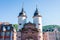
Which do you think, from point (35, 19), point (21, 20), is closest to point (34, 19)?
point (35, 19)

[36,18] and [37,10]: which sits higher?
[37,10]

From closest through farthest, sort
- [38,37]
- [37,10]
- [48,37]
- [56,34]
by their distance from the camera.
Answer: [38,37] < [37,10] < [48,37] < [56,34]

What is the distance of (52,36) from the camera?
47.3 m

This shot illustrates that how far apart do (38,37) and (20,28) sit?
6090mm

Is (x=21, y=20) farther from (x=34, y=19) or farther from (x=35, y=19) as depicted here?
A: (x=35, y=19)

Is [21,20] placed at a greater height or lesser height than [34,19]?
lesser

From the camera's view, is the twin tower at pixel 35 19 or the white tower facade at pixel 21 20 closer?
the twin tower at pixel 35 19

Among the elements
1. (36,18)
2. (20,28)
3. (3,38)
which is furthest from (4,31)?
(36,18)

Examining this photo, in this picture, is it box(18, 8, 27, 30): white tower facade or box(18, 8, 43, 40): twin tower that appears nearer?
box(18, 8, 43, 40): twin tower

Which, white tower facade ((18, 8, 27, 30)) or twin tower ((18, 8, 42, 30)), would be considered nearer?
twin tower ((18, 8, 42, 30))

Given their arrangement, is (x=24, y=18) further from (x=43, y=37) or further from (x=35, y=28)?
(x=43, y=37)

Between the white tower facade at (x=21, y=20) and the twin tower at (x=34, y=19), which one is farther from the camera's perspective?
the white tower facade at (x=21, y=20)

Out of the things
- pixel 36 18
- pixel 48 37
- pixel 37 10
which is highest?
pixel 37 10

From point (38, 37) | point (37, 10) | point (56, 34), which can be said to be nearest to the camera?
point (38, 37)
